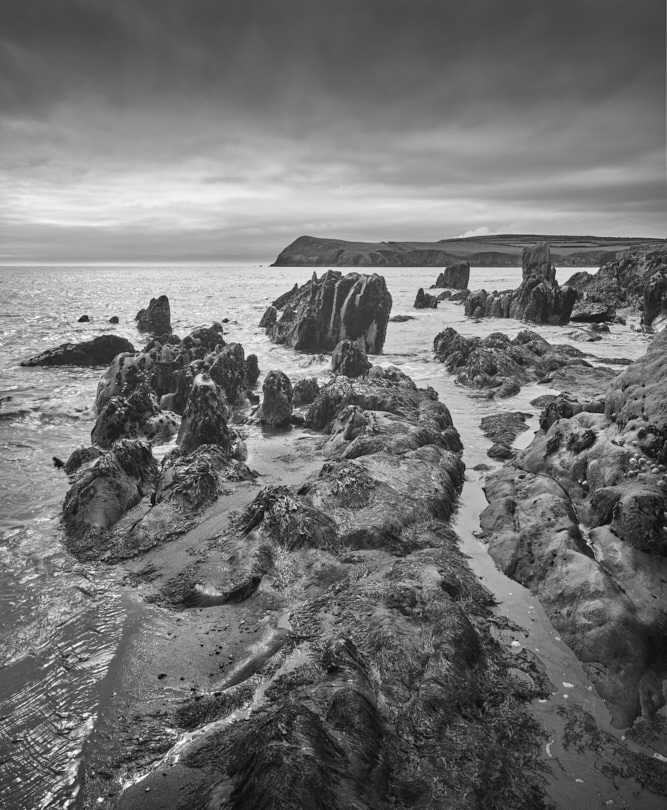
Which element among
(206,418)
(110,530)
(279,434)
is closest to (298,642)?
(110,530)

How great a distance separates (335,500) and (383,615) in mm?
3313

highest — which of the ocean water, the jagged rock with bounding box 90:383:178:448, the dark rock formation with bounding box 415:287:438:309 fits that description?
the dark rock formation with bounding box 415:287:438:309

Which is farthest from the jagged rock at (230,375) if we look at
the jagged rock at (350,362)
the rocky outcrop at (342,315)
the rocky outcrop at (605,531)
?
the rocky outcrop at (605,531)

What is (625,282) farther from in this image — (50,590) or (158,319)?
(50,590)

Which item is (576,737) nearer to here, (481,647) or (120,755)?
(481,647)

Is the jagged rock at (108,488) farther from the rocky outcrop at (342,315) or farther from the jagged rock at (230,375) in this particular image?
the rocky outcrop at (342,315)

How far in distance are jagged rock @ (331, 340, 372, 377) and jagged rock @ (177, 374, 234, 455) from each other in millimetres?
10538

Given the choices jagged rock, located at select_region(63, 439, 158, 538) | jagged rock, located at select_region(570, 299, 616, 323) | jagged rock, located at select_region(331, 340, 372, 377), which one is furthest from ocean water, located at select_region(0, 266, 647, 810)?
jagged rock, located at select_region(570, 299, 616, 323)

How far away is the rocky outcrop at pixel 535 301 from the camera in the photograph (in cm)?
4384

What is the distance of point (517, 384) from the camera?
2066 cm

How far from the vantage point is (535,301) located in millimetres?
44312

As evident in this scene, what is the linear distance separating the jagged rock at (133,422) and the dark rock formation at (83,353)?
14735 mm

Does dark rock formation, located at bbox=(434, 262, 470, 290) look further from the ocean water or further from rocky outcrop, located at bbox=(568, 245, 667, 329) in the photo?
the ocean water

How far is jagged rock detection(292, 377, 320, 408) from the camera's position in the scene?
19.4 m
